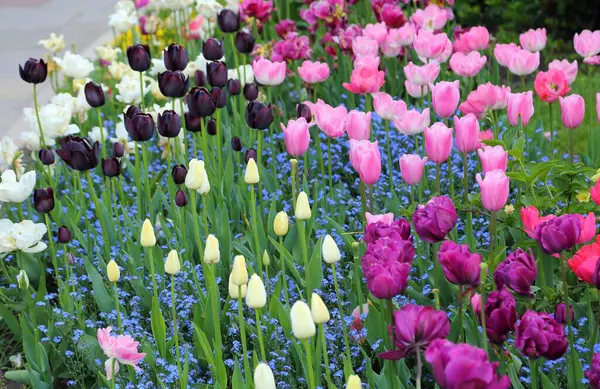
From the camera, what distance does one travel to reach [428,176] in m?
3.74

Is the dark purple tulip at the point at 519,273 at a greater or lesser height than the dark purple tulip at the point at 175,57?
lesser

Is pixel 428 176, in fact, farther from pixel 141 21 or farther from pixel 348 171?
pixel 141 21

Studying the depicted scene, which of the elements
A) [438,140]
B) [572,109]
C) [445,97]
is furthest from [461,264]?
[572,109]

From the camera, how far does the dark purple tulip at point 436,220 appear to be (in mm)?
1985

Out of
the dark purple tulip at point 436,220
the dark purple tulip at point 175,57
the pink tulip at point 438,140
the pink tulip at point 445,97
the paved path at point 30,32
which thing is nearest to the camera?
the dark purple tulip at point 436,220

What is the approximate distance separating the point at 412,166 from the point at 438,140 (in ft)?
0.38

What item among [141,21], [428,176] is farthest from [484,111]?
[141,21]

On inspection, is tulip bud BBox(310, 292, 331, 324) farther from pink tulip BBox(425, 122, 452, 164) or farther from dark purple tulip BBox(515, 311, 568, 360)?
pink tulip BBox(425, 122, 452, 164)

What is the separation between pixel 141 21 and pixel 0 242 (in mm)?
3198

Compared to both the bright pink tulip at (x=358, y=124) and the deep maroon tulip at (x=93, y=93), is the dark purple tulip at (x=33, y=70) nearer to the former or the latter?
the deep maroon tulip at (x=93, y=93)

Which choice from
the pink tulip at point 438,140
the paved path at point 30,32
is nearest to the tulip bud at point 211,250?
the pink tulip at point 438,140

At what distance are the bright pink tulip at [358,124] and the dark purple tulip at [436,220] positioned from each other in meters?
0.84

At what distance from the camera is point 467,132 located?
2693 mm

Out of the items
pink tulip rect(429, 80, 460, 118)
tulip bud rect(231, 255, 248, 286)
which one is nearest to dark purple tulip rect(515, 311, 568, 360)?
tulip bud rect(231, 255, 248, 286)
